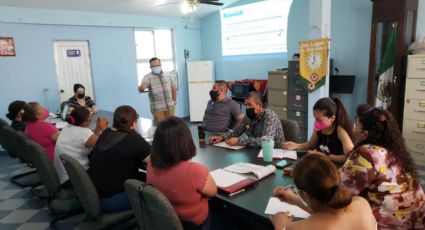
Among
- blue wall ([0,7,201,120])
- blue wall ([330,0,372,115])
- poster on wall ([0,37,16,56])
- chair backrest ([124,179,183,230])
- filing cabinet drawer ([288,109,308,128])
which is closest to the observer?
chair backrest ([124,179,183,230])

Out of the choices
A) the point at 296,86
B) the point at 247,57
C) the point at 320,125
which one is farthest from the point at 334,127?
the point at 247,57

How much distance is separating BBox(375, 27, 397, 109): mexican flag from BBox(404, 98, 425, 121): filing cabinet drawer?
0.27 meters

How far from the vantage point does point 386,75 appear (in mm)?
4168

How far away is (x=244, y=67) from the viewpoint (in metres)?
6.85

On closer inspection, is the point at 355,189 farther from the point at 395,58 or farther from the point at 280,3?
the point at 280,3

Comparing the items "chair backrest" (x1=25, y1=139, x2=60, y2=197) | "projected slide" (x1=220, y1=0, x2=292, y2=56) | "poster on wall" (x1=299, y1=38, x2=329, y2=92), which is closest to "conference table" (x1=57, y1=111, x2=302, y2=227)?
"chair backrest" (x1=25, y1=139, x2=60, y2=197)

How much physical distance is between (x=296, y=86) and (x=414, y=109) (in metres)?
1.61

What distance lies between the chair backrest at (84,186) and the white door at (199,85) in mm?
5354

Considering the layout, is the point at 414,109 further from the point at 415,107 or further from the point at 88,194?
the point at 88,194

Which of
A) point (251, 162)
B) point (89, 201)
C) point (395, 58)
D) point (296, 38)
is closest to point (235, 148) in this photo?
point (251, 162)

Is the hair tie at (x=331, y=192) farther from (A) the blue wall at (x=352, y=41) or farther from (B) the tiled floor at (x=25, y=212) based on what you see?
(A) the blue wall at (x=352, y=41)

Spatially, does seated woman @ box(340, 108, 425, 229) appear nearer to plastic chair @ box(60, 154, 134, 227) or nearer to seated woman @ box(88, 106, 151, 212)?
seated woman @ box(88, 106, 151, 212)

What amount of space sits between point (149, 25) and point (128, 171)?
17.6 ft

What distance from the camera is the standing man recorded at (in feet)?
16.3
